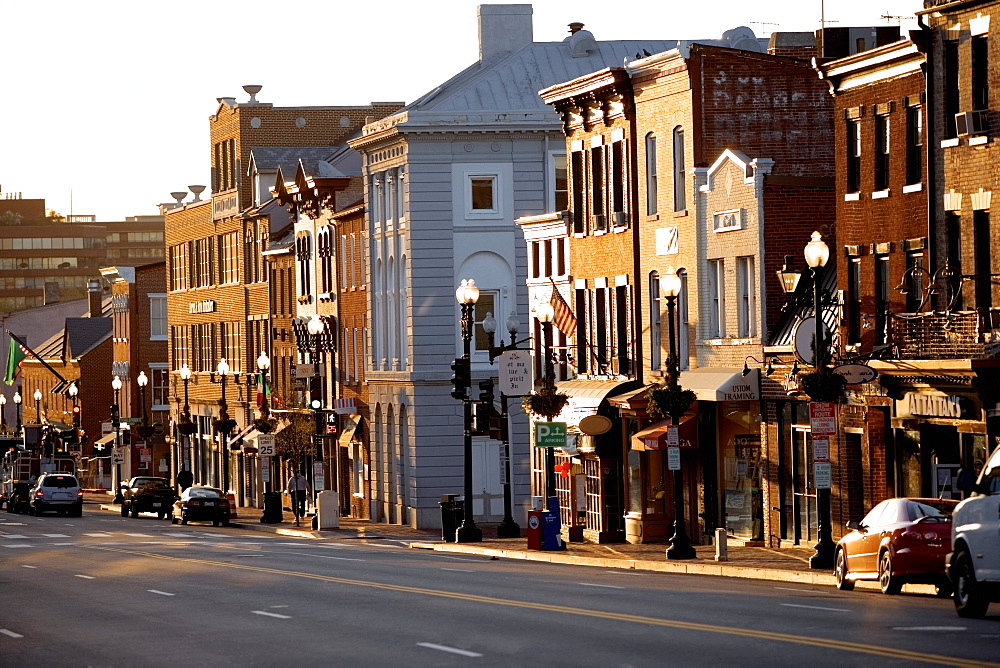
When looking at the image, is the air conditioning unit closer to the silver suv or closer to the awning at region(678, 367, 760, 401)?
the awning at region(678, 367, 760, 401)

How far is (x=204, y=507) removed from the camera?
231 ft

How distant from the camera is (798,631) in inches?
827

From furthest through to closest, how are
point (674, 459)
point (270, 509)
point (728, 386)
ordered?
1. point (270, 509)
2. point (728, 386)
3. point (674, 459)

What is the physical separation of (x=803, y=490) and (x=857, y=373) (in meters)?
6.88

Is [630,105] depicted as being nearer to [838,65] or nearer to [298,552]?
[838,65]

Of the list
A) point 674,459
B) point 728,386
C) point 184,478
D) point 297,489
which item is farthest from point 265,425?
point 674,459

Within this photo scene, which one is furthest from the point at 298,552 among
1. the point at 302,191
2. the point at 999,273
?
the point at 302,191

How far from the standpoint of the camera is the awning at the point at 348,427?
7312 centimetres

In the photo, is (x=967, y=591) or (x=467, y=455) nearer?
(x=967, y=591)

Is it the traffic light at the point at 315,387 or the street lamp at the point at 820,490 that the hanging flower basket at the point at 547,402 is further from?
the traffic light at the point at 315,387

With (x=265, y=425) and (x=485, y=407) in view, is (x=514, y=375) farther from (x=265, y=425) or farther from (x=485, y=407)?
(x=265, y=425)

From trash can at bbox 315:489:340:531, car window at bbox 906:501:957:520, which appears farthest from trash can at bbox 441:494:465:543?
car window at bbox 906:501:957:520

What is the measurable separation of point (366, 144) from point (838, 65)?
99.8 ft

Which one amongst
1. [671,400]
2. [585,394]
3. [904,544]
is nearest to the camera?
[904,544]
